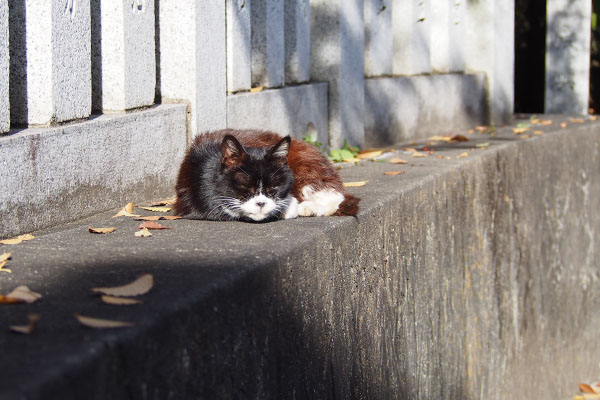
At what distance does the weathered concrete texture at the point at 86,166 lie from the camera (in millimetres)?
3094

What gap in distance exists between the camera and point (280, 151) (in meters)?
3.53

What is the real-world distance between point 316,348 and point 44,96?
1.51m

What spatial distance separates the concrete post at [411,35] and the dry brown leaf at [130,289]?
204 inches

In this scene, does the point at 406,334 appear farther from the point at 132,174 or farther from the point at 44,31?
the point at 44,31

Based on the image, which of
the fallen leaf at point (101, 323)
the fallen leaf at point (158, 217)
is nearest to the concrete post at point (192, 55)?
the fallen leaf at point (158, 217)

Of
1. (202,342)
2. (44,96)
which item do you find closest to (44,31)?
(44,96)

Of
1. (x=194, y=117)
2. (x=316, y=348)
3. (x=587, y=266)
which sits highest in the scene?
(x=194, y=117)

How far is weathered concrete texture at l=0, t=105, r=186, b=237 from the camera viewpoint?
3.09 m

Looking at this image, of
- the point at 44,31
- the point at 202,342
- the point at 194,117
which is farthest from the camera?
the point at 194,117

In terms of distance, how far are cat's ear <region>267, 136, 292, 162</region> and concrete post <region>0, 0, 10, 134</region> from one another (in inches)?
41.5

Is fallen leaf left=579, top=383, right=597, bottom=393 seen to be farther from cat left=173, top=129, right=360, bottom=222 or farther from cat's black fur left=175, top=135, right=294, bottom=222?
cat's black fur left=175, top=135, right=294, bottom=222

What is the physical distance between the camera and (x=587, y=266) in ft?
23.9

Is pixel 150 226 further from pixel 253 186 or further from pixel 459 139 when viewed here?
pixel 459 139

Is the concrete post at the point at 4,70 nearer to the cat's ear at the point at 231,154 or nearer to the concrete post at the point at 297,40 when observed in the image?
the cat's ear at the point at 231,154
